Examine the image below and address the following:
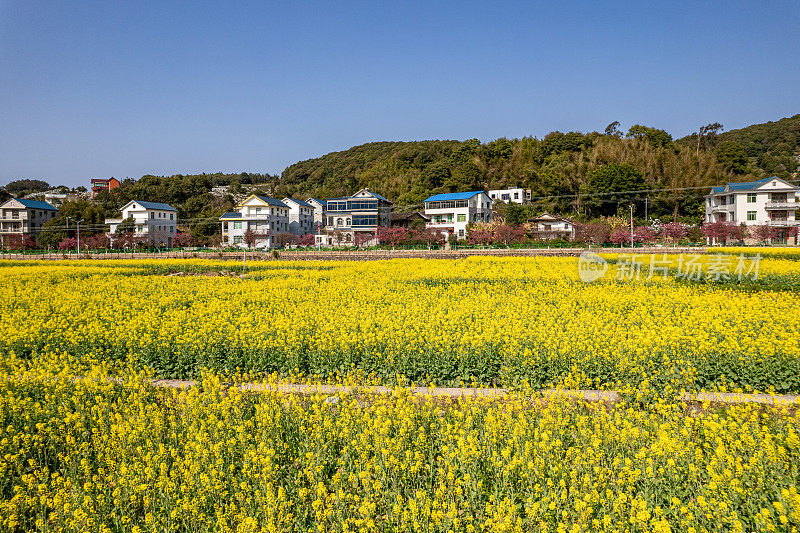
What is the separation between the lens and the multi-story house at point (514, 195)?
7806cm

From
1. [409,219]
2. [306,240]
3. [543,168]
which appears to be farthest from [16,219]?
[543,168]

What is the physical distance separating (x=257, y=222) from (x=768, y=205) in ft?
232

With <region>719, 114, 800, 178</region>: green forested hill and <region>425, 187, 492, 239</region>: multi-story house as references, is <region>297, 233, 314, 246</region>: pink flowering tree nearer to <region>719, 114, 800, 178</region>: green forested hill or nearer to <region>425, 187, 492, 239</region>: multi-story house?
<region>425, 187, 492, 239</region>: multi-story house

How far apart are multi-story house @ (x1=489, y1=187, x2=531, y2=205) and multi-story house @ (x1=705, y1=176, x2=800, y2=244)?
29733mm

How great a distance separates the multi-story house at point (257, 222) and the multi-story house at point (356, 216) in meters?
Answer: 8.53

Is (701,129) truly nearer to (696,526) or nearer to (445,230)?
(445,230)

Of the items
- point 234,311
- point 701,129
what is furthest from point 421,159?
point 234,311

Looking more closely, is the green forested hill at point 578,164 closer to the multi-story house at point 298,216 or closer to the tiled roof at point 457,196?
the tiled roof at point 457,196

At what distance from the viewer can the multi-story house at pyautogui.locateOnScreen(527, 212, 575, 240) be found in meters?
60.7

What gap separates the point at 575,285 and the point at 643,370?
447 inches

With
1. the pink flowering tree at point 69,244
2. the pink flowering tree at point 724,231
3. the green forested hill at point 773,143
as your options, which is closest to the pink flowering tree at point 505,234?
the pink flowering tree at point 724,231

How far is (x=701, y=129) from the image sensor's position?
9194 centimetres

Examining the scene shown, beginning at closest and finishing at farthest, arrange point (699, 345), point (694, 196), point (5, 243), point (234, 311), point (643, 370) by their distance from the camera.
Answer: point (643, 370) → point (699, 345) → point (234, 311) → point (694, 196) → point (5, 243)

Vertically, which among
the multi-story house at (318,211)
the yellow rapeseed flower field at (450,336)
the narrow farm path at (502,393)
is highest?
the multi-story house at (318,211)
